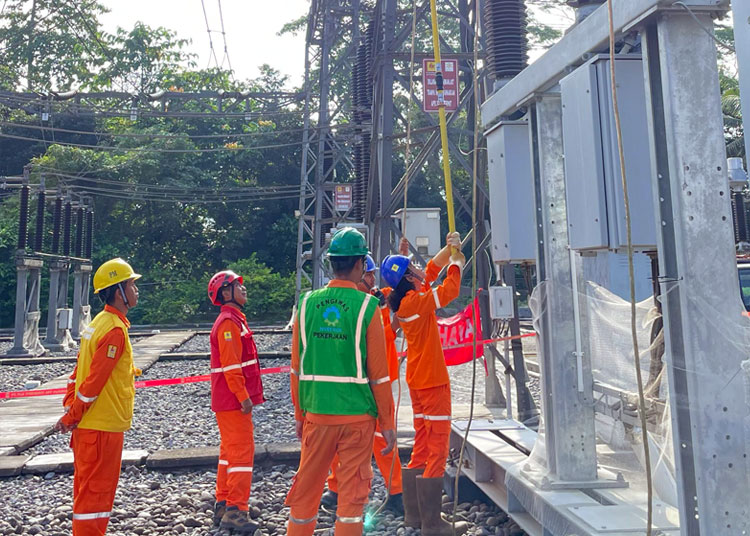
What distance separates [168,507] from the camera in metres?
5.72

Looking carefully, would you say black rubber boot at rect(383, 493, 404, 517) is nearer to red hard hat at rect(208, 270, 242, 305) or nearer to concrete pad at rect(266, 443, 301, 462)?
concrete pad at rect(266, 443, 301, 462)

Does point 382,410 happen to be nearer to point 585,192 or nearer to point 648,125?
point 585,192

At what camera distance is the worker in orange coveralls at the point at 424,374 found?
4980 mm

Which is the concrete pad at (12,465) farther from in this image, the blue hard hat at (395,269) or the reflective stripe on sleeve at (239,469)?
the blue hard hat at (395,269)

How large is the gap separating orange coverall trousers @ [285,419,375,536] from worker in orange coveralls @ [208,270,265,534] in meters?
1.28

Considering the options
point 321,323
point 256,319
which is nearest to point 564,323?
point 321,323

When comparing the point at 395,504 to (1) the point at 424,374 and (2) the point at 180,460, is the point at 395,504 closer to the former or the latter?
(1) the point at 424,374

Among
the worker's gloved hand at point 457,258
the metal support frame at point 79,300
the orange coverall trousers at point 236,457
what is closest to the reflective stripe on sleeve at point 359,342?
the worker's gloved hand at point 457,258

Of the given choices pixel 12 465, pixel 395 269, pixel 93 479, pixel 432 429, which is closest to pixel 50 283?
pixel 12 465

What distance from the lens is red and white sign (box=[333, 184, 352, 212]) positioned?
2136cm

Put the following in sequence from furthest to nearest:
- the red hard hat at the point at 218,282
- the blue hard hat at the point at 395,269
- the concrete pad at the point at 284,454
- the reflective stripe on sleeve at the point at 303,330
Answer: the concrete pad at the point at 284,454, the red hard hat at the point at 218,282, the blue hard hat at the point at 395,269, the reflective stripe on sleeve at the point at 303,330

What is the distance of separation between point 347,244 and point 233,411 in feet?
5.99

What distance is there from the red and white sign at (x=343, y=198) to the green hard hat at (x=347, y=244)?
17.2 meters

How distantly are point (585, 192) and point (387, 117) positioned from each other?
23.2 ft
